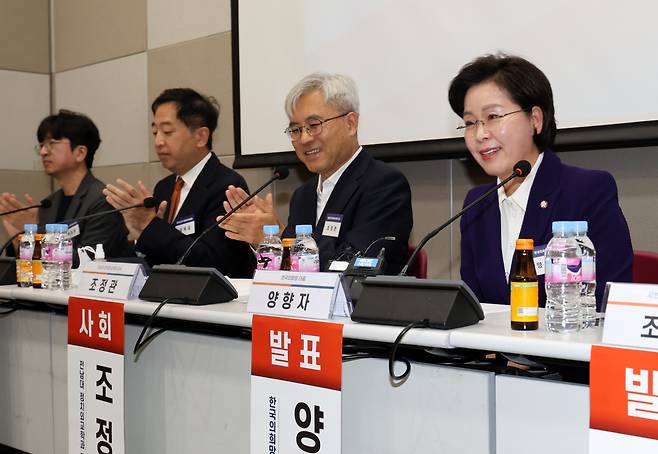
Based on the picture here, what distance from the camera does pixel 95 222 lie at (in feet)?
9.99

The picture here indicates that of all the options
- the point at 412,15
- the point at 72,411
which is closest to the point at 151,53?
the point at 412,15

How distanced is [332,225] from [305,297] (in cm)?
94

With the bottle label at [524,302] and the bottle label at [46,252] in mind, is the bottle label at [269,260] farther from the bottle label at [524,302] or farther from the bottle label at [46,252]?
the bottle label at [524,302]

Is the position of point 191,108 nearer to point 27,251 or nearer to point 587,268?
point 27,251

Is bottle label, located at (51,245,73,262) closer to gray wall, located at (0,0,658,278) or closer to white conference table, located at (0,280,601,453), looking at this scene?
white conference table, located at (0,280,601,453)

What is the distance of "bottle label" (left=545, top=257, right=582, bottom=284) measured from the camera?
1196 millimetres

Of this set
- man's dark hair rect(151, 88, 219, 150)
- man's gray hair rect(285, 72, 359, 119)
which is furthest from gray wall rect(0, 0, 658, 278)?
man's gray hair rect(285, 72, 359, 119)

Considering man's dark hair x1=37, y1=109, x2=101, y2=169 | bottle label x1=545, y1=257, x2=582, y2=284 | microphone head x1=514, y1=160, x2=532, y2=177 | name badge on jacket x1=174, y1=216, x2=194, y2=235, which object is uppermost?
man's dark hair x1=37, y1=109, x2=101, y2=169

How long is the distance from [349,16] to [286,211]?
3.02 feet

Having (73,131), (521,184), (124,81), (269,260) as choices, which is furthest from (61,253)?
(124,81)

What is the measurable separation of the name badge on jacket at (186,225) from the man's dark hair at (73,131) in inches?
36.1

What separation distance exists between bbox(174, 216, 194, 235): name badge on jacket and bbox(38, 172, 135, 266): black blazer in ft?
1.29

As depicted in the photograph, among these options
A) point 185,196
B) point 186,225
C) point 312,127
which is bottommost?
point 186,225

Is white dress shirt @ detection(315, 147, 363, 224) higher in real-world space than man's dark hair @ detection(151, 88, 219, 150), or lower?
lower
